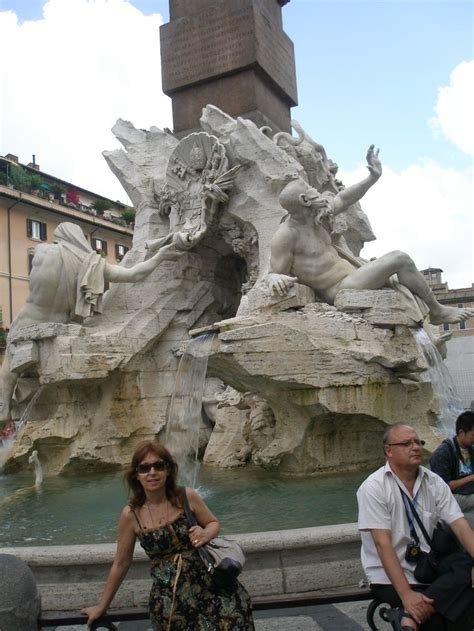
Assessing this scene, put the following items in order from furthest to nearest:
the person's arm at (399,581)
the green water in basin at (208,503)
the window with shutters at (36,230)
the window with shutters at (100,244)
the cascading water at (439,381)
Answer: the window with shutters at (100,244) → the window with shutters at (36,230) → the cascading water at (439,381) → the green water in basin at (208,503) → the person's arm at (399,581)

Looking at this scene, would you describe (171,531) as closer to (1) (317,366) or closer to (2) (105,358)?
(1) (317,366)

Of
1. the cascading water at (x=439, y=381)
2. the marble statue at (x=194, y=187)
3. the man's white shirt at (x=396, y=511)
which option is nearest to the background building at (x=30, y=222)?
the marble statue at (x=194, y=187)

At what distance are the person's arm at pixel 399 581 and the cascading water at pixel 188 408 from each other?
14.4 feet

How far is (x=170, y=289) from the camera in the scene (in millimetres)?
9320

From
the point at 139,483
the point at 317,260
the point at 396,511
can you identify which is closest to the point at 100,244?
Answer: the point at 317,260

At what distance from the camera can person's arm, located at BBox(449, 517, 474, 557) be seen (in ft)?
8.11

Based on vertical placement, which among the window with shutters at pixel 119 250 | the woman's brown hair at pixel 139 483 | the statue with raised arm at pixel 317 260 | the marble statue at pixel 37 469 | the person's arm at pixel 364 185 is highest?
the window with shutters at pixel 119 250

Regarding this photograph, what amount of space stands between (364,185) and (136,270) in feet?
10.9

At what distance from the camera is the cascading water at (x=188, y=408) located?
277 inches

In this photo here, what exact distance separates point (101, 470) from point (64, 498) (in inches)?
59.2

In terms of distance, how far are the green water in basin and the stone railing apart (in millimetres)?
1260

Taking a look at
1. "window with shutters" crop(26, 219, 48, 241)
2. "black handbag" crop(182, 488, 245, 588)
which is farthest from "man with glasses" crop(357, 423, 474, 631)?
"window with shutters" crop(26, 219, 48, 241)

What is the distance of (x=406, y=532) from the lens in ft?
8.39

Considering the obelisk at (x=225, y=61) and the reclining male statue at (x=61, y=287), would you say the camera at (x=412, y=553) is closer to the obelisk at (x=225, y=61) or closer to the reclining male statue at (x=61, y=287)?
the reclining male statue at (x=61, y=287)
